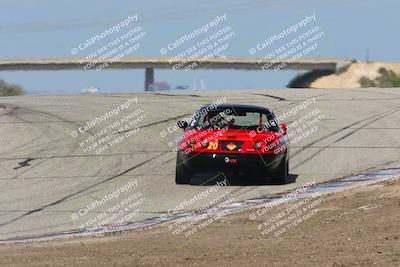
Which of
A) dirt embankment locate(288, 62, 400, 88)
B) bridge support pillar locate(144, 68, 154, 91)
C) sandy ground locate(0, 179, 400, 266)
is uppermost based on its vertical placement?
sandy ground locate(0, 179, 400, 266)

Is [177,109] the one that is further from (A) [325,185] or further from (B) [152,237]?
(B) [152,237]

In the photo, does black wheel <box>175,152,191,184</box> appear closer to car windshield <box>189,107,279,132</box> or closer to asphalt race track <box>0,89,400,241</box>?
asphalt race track <box>0,89,400,241</box>

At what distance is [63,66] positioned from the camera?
101 meters

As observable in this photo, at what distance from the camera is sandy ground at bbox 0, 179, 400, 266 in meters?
8.77

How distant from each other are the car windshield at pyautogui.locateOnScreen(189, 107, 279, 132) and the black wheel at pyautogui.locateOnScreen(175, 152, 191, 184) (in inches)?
30.4

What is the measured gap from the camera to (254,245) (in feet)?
32.7

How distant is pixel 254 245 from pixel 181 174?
20.8 feet

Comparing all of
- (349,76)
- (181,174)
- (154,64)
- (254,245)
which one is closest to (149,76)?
(154,64)

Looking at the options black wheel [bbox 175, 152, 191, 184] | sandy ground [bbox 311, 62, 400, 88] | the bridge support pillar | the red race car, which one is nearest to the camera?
the red race car

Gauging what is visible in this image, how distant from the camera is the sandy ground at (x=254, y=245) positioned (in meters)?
8.77

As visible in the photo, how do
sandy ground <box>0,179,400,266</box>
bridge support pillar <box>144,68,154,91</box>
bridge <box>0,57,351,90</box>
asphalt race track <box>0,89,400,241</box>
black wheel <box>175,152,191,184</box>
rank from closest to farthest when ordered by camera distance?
sandy ground <box>0,179,400,266</box>, asphalt race track <box>0,89,400,241</box>, black wheel <box>175,152,191,184</box>, bridge <box>0,57,351,90</box>, bridge support pillar <box>144,68,154,91</box>

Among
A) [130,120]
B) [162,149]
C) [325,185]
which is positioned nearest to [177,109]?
[130,120]

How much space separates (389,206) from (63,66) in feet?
299

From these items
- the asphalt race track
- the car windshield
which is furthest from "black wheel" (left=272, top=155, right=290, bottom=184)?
the car windshield
